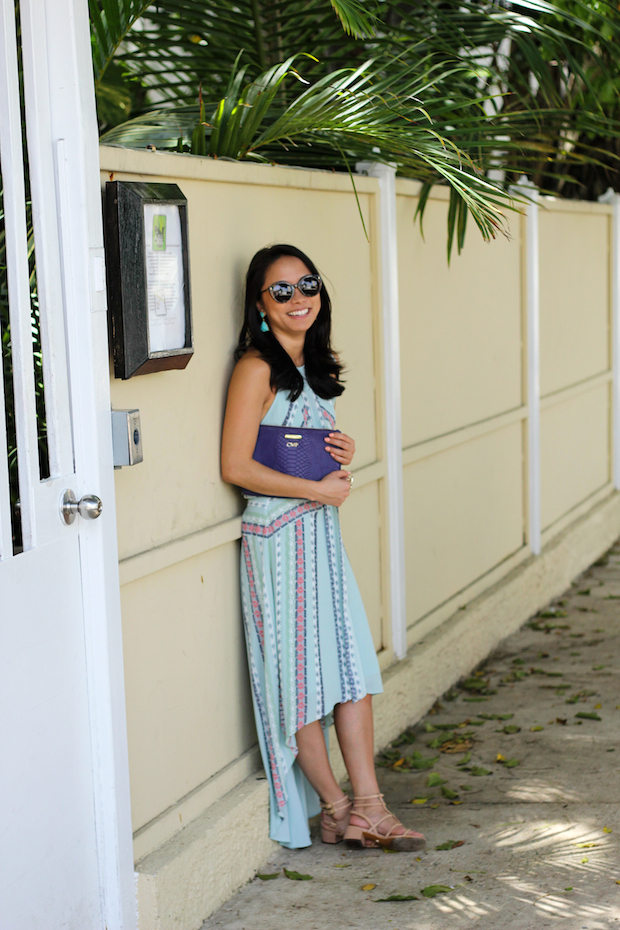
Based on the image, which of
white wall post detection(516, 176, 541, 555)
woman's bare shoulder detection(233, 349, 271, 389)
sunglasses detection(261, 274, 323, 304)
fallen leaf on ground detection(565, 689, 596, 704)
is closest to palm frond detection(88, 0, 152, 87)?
sunglasses detection(261, 274, 323, 304)

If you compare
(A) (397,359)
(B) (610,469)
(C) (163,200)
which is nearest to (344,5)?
(C) (163,200)

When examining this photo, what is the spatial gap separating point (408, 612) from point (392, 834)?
126cm

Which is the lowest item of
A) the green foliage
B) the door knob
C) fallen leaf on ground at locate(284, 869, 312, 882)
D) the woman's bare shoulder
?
fallen leaf on ground at locate(284, 869, 312, 882)

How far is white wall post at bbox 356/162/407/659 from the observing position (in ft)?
13.5

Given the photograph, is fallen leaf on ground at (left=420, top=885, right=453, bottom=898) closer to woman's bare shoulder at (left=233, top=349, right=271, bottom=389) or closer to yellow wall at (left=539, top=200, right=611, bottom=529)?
woman's bare shoulder at (left=233, top=349, right=271, bottom=389)

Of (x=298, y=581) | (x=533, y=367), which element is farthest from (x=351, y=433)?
(x=533, y=367)

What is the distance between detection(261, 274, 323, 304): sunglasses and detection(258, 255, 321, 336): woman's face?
0.04 ft

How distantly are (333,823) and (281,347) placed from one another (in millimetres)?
1515

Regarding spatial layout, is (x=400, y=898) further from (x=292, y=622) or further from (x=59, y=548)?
(x=59, y=548)

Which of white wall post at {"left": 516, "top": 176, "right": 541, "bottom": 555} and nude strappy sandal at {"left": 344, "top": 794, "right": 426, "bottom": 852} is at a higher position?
white wall post at {"left": 516, "top": 176, "right": 541, "bottom": 555}

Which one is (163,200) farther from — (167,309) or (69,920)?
(69,920)

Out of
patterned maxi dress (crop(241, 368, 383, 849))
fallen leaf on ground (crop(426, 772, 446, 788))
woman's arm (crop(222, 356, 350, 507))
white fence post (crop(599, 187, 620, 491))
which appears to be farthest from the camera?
white fence post (crop(599, 187, 620, 491))

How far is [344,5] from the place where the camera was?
2.93 m

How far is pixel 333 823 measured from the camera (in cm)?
337
